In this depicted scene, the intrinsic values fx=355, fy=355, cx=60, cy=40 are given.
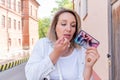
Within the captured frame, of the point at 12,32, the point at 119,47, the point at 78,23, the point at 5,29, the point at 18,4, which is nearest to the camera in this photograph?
the point at 78,23

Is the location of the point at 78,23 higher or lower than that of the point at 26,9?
lower

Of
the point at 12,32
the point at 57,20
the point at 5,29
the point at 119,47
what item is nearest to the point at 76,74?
the point at 57,20

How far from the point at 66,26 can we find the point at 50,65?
0.25 metres

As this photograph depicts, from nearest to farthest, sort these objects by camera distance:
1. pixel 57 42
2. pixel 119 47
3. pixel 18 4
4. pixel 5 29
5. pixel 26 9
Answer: pixel 57 42, pixel 119 47, pixel 5 29, pixel 18 4, pixel 26 9

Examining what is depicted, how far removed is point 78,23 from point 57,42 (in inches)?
8.5

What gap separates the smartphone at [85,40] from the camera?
80.5 inches

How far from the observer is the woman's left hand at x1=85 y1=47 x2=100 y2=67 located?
6.75 feet

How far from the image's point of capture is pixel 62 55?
2.13 meters

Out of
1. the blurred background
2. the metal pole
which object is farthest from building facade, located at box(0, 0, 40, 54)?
the metal pole

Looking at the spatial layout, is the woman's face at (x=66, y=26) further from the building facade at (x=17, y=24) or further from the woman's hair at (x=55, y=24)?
the building facade at (x=17, y=24)

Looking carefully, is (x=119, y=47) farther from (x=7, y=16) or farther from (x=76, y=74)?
(x=7, y=16)


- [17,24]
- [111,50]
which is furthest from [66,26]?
[17,24]

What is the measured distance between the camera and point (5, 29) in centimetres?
4191

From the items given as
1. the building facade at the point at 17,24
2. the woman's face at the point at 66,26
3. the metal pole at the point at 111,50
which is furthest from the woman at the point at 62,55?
the building facade at the point at 17,24
